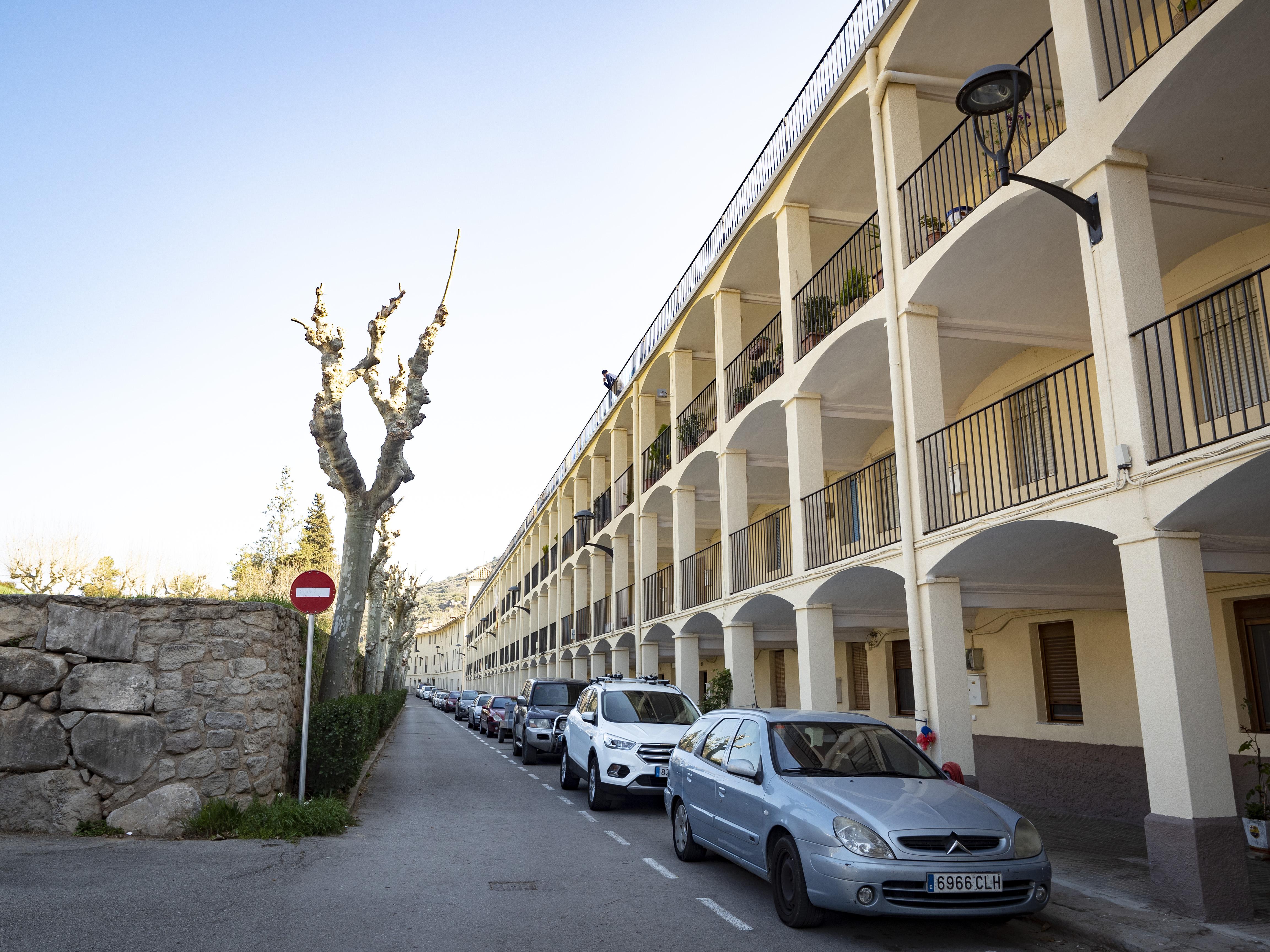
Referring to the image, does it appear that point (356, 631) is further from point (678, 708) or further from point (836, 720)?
point (836, 720)

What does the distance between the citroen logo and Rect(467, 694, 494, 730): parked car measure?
101 feet

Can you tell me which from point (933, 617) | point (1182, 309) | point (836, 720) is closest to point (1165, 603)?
point (1182, 309)

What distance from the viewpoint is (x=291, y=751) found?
11961 millimetres

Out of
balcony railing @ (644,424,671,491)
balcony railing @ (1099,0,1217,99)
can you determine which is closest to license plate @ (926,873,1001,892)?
balcony railing @ (1099,0,1217,99)

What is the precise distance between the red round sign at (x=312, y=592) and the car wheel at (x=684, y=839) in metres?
5.10

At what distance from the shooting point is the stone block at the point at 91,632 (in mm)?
9961

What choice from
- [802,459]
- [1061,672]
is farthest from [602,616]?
[1061,672]

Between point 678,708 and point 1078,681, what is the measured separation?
608 centimetres

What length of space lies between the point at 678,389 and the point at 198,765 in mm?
15215

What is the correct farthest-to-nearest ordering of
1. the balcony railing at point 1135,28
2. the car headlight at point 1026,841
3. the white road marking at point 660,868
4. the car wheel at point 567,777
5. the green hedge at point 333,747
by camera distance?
the car wheel at point 567,777, the green hedge at point 333,747, the white road marking at point 660,868, the balcony railing at point 1135,28, the car headlight at point 1026,841

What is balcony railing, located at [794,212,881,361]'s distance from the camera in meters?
14.0

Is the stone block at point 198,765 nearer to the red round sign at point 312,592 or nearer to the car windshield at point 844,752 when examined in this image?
the red round sign at point 312,592

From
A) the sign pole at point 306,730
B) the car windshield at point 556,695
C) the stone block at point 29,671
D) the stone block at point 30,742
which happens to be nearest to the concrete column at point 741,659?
the car windshield at point 556,695

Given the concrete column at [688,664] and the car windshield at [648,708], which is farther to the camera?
the concrete column at [688,664]
